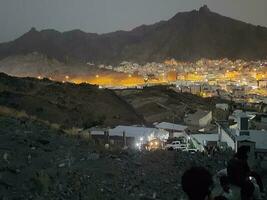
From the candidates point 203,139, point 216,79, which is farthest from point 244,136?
point 216,79

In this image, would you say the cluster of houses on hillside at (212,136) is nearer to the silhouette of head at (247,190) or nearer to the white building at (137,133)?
the white building at (137,133)

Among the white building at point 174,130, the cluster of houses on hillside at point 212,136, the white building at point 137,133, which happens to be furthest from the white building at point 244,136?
the white building at point 174,130

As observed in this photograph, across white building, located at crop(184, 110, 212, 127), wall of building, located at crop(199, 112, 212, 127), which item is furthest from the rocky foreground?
wall of building, located at crop(199, 112, 212, 127)

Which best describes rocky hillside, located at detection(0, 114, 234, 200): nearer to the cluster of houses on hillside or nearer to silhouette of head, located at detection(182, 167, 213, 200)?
silhouette of head, located at detection(182, 167, 213, 200)

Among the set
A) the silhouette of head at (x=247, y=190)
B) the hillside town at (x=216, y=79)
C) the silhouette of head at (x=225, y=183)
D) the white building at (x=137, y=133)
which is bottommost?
the white building at (x=137, y=133)

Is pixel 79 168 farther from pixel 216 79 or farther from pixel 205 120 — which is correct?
pixel 216 79

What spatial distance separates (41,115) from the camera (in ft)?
86.3

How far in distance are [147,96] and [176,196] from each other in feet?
180

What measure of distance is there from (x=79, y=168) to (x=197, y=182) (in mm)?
6673

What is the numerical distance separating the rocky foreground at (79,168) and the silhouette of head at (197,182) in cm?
492

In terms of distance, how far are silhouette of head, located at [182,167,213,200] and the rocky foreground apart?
4923 millimetres

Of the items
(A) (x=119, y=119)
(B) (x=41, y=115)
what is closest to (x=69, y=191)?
(B) (x=41, y=115)

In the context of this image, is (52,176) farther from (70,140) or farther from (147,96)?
(147,96)

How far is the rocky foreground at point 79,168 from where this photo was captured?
27.2 feet
